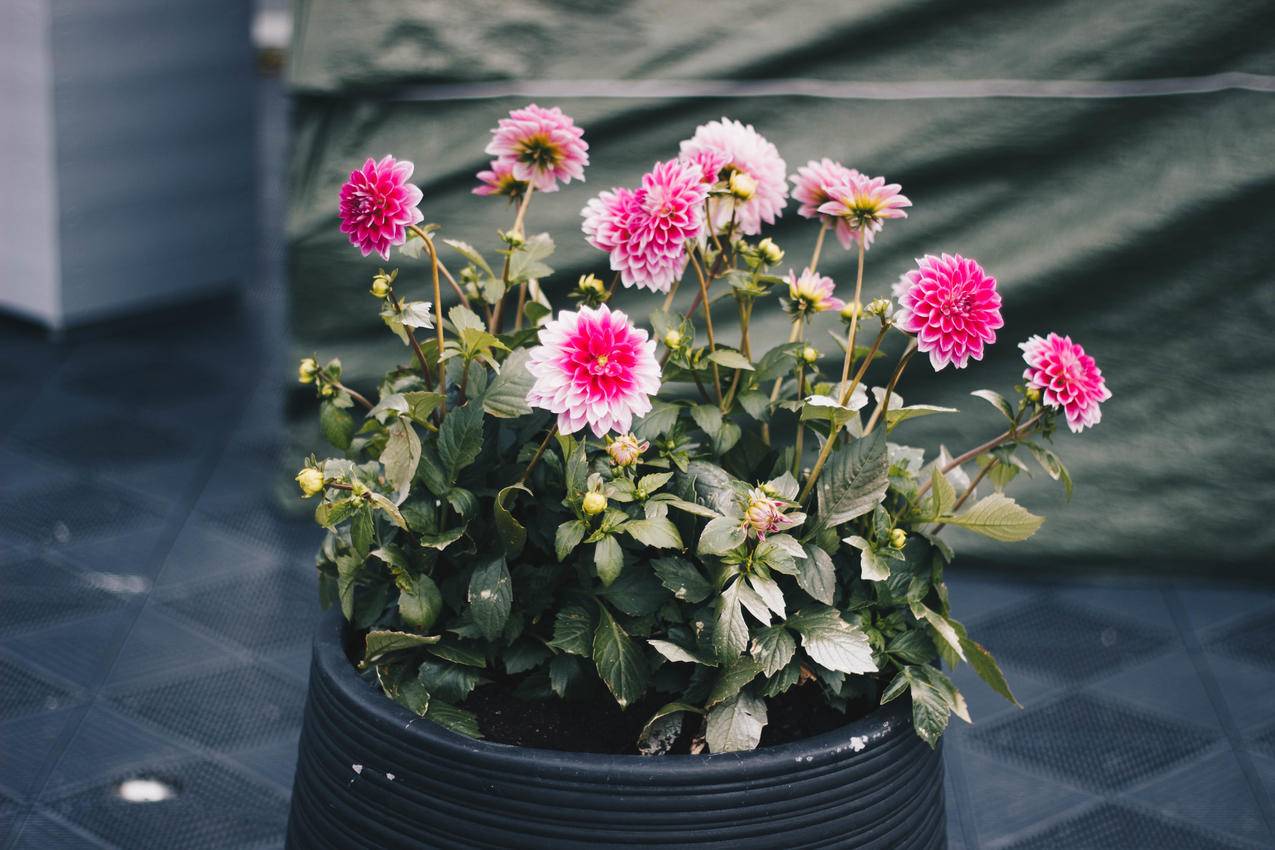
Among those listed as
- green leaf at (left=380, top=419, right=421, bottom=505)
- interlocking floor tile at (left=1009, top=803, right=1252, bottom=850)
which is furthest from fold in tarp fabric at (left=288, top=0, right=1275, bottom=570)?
green leaf at (left=380, top=419, right=421, bottom=505)

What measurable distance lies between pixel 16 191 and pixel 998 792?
2.57 m

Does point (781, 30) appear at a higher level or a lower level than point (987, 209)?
higher

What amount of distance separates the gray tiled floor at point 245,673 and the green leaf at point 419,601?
0.71 meters

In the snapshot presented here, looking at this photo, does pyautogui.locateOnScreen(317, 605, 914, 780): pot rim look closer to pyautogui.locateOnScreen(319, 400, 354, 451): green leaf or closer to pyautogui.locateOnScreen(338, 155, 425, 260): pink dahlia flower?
pyautogui.locateOnScreen(319, 400, 354, 451): green leaf

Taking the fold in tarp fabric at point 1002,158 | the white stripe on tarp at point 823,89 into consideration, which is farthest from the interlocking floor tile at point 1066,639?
the white stripe on tarp at point 823,89

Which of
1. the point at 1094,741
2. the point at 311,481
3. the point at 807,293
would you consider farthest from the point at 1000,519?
the point at 1094,741

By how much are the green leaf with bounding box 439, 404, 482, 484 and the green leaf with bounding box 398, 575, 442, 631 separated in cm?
9

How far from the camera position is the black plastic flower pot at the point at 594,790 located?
2.97 feet

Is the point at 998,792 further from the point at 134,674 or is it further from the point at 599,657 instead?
the point at 134,674

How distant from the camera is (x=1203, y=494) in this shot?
7.25ft

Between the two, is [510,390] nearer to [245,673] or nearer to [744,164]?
[744,164]

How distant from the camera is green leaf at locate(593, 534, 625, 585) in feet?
Answer: 3.17

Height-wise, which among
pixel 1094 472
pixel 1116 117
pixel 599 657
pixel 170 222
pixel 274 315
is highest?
pixel 1116 117

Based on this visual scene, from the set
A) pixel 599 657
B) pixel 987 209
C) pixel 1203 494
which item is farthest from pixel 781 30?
pixel 599 657
